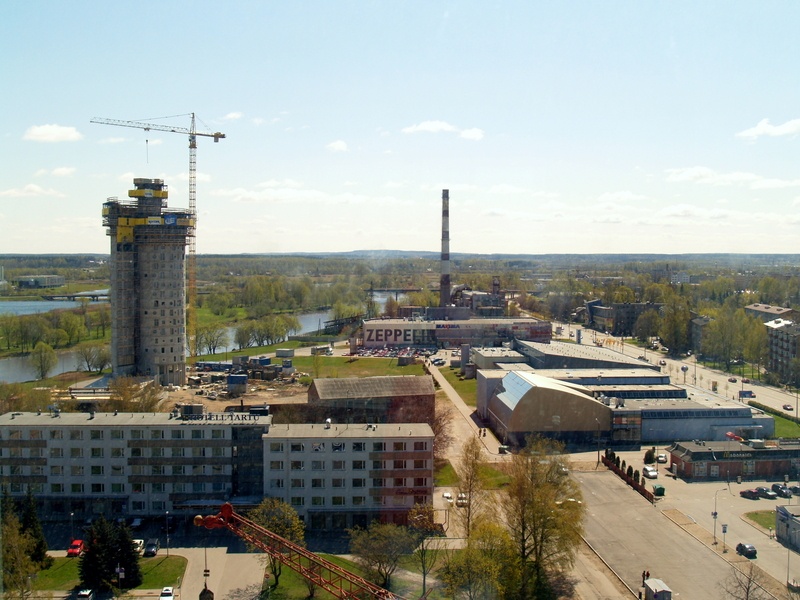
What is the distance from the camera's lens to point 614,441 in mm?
17547

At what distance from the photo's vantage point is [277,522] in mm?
10352

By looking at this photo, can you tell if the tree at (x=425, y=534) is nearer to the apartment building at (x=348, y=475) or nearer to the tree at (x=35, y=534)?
the apartment building at (x=348, y=475)

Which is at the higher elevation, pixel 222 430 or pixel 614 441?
pixel 222 430

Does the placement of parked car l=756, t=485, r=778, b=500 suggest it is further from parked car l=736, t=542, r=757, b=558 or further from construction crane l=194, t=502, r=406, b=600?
construction crane l=194, t=502, r=406, b=600

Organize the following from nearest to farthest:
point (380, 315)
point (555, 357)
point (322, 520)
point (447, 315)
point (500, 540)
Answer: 1. point (500, 540)
2. point (322, 520)
3. point (555, 357)
4. point (447, 315)
5. point (380, 315)

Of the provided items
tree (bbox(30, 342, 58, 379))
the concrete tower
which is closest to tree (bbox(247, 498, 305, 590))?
the concrete tower

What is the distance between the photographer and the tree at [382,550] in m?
9.61

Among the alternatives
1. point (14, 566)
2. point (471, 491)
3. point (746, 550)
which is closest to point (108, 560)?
point (14, 566)

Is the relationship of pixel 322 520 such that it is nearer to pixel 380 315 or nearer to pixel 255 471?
pixel 255 471

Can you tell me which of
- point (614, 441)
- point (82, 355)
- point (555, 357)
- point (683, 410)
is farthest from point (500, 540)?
point (82, 355)

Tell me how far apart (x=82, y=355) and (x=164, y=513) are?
19.3 metres

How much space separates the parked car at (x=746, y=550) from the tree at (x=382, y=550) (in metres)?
5.04

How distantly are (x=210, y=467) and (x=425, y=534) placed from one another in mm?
3714

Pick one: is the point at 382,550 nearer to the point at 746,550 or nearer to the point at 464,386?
the point at 746,550
